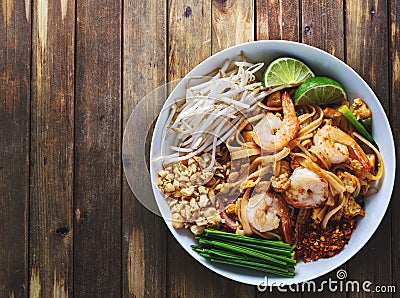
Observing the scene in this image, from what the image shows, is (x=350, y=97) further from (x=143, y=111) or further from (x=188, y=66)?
(x=143, y=111)

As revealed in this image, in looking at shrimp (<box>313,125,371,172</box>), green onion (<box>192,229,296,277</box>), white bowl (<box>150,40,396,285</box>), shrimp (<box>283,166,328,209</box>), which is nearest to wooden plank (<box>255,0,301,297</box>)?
white bowl (<box>150,40,396,285</box>)

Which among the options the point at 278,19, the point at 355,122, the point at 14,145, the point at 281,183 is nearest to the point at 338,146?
the point at 355,122

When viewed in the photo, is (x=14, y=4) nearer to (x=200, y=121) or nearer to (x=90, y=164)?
(x=90, y=164)

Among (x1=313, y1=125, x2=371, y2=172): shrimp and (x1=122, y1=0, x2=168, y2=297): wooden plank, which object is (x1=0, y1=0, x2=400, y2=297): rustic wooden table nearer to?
(x1=122, y1=0, x2=168, y2=297): wooden plank

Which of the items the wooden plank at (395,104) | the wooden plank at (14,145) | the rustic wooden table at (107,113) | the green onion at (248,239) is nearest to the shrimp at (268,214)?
the green onion at (248,239)

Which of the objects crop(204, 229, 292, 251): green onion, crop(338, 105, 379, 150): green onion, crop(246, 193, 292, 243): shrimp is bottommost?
crop(204, 229, 292, 251): green onion

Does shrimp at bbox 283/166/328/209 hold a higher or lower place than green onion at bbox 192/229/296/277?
higher

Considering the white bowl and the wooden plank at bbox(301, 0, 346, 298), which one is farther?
the wooden plank at bbox(301, 0, 346, 298)
